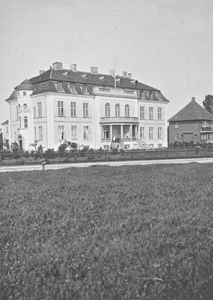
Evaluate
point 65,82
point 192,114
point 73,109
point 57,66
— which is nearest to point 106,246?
point 65,82

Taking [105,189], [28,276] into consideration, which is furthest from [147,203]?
[28,276]

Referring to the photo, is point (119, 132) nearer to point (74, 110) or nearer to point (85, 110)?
point (85, 110)

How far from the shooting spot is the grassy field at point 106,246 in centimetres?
416

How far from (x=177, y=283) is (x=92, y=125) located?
49.4 metres

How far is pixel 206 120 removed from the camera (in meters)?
66.8

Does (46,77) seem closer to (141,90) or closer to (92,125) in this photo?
(92,125)

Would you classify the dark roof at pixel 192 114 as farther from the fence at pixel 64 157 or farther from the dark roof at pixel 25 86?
the fence at pixel 64 157

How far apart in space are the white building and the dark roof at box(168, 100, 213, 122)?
13292 mm

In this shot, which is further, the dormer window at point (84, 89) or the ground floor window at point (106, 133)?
the ground floor window at point (106, 133)

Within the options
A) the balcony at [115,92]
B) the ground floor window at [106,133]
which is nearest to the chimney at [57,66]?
the balcony at [115,92]

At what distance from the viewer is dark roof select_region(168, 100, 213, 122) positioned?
66875mm

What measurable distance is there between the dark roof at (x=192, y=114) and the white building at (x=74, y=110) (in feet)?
43.6

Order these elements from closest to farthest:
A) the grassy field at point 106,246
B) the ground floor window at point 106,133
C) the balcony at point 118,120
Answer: the grassy field at point 106,246
the balcony at point 118,120
the ground floor window at point 106,133

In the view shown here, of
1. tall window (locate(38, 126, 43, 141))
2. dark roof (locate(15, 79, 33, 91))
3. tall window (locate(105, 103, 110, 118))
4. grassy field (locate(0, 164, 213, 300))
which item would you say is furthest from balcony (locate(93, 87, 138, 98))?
grassy field (locate(0, 164, 213, 300))
